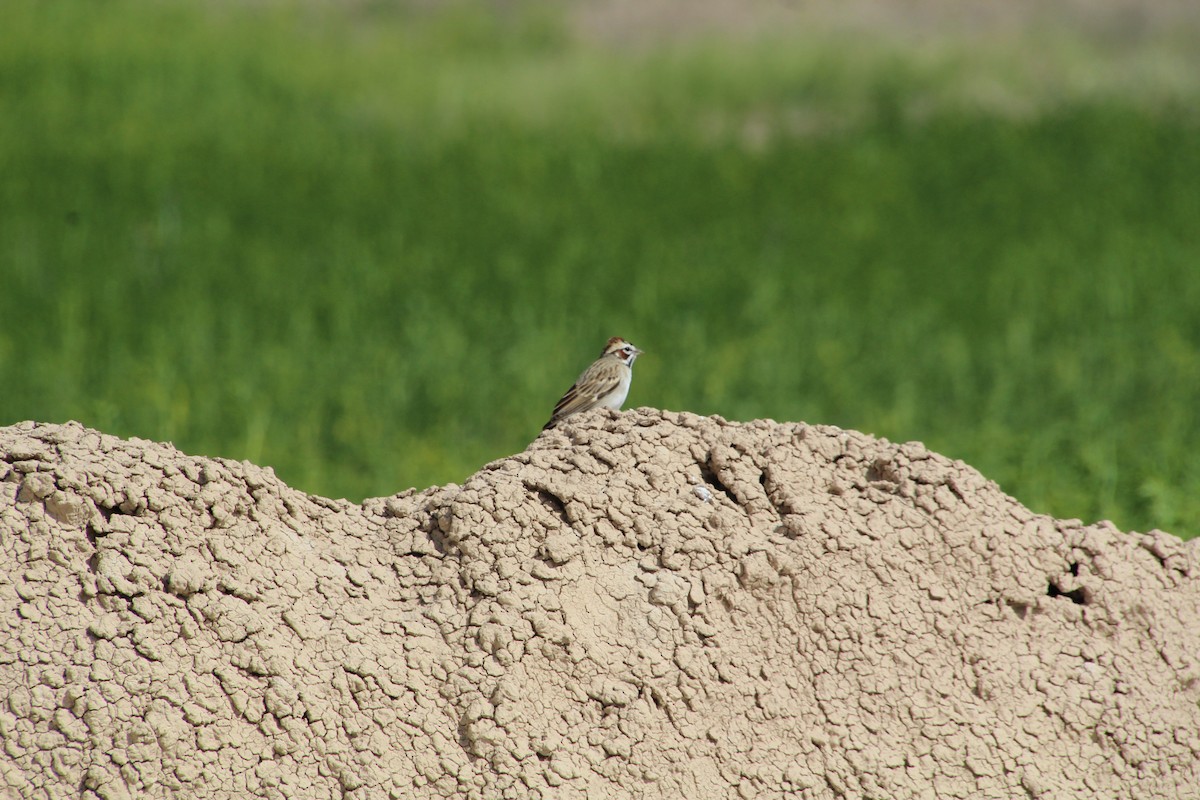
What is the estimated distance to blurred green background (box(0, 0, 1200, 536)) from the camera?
11445 millimetres

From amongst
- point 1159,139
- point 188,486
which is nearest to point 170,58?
point 1159,139

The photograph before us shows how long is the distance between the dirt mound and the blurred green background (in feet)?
11.2

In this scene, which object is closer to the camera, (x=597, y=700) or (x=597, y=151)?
(x=597, y=700)

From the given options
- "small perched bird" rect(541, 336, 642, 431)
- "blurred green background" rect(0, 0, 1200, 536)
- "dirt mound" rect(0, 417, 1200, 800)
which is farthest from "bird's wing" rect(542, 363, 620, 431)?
"blurred green background" rect(0, 0, 1200, 536)

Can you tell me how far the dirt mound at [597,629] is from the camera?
14.7ft

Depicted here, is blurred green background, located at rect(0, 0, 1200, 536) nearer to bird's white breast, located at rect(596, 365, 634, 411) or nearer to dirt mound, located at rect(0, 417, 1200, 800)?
bird's white breast, located at rect(596, 365, 634, 411)

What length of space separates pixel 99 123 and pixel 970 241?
10.5m

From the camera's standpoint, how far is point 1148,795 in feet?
16.8

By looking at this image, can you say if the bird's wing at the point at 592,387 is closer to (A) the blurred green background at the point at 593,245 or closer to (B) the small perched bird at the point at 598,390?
(B) the small perched bird at the point at 598,390

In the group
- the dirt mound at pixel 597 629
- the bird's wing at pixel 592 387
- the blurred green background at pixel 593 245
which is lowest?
the dirt mound at pixel 597 629

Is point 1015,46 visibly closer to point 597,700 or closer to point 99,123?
point 99,123

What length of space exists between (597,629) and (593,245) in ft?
35.4

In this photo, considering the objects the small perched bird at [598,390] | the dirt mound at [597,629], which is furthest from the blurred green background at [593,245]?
the dirt mound at [597,629]

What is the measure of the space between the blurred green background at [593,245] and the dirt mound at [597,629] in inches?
135
